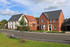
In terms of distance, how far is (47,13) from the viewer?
47625 millimetres

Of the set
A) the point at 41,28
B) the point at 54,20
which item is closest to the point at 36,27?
the point at 41,28

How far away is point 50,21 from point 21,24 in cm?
2887

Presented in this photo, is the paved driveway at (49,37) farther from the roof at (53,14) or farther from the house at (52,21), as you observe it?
the roof at (53,14)

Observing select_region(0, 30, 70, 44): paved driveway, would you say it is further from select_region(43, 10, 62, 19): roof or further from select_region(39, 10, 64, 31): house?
select_region(43, 10, 62, 19): roof

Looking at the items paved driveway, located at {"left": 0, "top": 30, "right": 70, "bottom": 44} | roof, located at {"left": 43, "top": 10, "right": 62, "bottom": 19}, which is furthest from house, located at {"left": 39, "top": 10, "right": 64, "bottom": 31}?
paved driveway, located at {"left": 0, "top": 30, "right": 70, "bottom": 44}

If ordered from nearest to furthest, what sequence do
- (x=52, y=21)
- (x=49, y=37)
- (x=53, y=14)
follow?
1. (x=49, y=37)
2. (x=52, y=21)
3. (x=53, y=14)

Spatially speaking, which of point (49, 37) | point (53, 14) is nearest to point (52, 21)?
point (53, 14)

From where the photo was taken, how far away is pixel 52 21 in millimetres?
43438

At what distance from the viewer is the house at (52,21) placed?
42.0 meters

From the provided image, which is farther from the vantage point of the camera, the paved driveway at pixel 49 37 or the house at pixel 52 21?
the house at pixel 52 21

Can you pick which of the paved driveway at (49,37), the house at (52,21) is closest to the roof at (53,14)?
the house at (52,21)

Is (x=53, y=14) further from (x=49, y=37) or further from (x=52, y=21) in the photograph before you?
(x=49, y=37)

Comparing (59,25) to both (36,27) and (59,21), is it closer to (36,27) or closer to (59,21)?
(59,21)

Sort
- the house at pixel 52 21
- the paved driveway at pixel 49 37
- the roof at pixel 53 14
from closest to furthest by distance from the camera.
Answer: the paved driveway at pixel 49 37 → the house at pixel 52 21 → the roof at pixel 53 14
